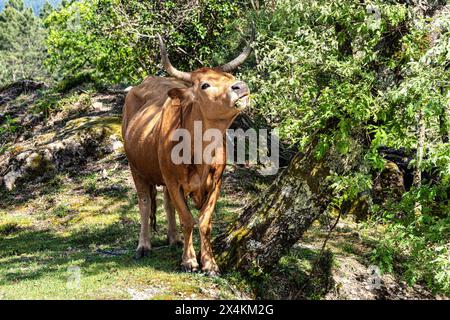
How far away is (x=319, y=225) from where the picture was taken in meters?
12.4

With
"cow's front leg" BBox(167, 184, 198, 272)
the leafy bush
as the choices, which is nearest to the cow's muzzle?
"cow's front leg" BBox(167, 184, 198, 272)

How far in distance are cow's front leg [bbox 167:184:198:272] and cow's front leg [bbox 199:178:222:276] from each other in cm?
15

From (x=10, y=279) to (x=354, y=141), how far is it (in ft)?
17.9

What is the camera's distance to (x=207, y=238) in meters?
8.29

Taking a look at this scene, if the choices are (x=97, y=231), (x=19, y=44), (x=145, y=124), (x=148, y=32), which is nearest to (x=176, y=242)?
(x=145, y=124)

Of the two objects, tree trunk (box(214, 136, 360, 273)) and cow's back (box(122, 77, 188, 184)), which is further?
cow's back (box(122, 77, 188, 184))

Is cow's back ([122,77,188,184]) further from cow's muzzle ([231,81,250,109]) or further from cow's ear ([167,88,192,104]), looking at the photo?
cow's muzzle ([231,81,250,109])

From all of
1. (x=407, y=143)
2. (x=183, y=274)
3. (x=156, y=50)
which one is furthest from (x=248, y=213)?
(x=156, y=50)

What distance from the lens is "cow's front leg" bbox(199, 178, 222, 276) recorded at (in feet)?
26.7

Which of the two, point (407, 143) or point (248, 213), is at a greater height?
point (407, 143)

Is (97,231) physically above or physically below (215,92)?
below

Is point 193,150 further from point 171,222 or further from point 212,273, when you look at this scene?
point 171,222

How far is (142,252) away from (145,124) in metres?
2.12
